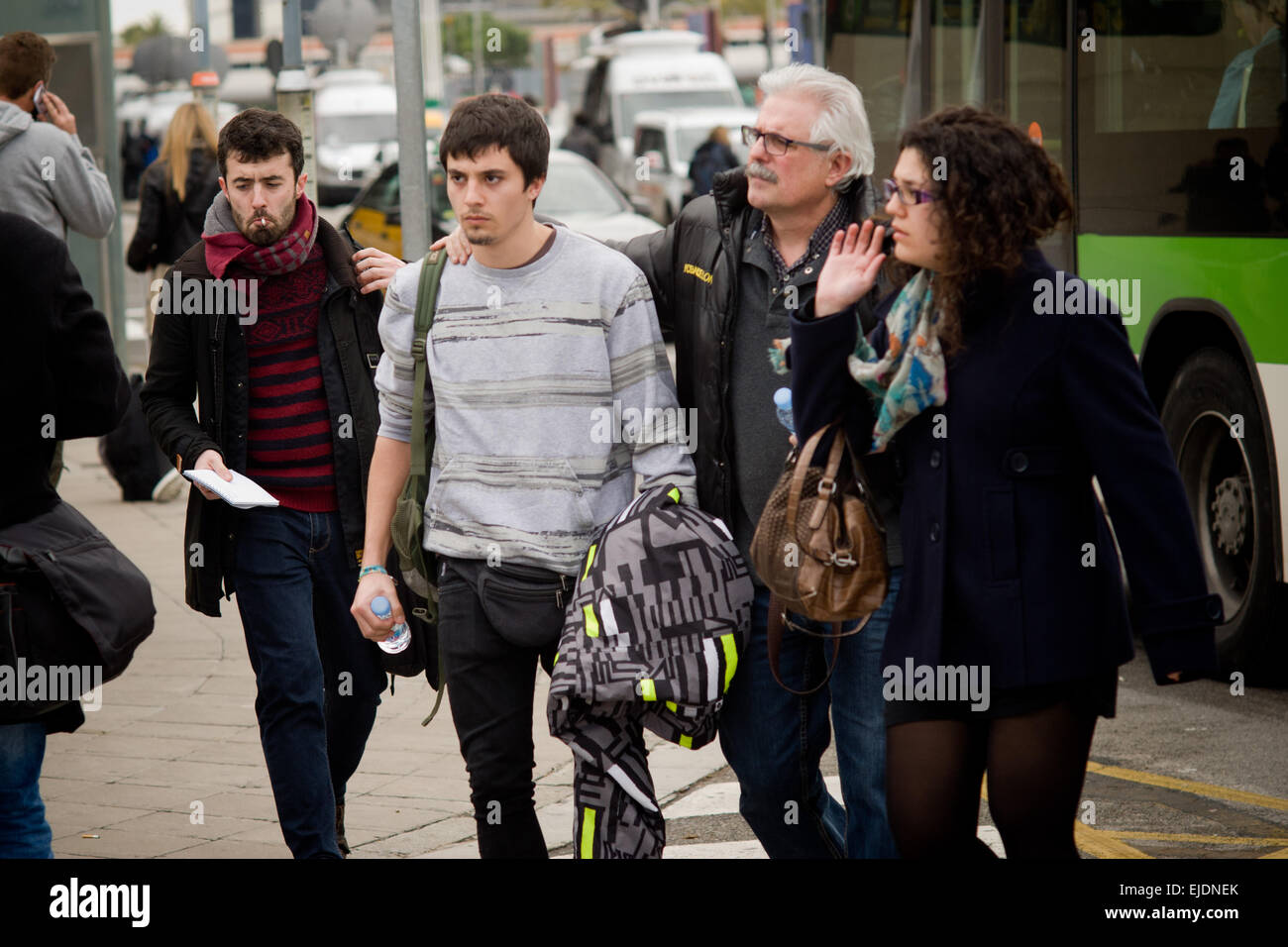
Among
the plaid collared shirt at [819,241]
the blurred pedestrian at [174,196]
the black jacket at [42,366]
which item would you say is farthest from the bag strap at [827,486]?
the blurred pedestrian at [174,196]

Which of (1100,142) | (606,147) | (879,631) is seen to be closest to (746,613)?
(879,631)

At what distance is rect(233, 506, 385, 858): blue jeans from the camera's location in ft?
14.7

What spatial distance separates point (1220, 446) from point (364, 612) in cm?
439

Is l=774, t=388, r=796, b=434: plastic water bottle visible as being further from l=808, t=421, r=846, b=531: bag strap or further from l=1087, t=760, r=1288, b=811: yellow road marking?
l=1087, t=760, r=1288, b=811: yellow road marking

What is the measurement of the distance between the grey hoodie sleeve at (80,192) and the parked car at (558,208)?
9333 millimetres

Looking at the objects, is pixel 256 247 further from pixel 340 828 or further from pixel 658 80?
pixel 658 80

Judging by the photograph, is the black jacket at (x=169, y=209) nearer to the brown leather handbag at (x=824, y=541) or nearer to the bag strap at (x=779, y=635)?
the bag strap at (x=779, y=635)

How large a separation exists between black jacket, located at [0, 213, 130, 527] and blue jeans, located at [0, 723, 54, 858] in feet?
1.35

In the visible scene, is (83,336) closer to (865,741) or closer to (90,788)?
(865,741)

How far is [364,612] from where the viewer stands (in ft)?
13.3

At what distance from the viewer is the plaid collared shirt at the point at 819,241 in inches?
152

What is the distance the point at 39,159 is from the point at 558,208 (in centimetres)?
1167

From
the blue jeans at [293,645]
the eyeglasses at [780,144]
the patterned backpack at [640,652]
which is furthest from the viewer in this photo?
the blue jeans at [293,645]
